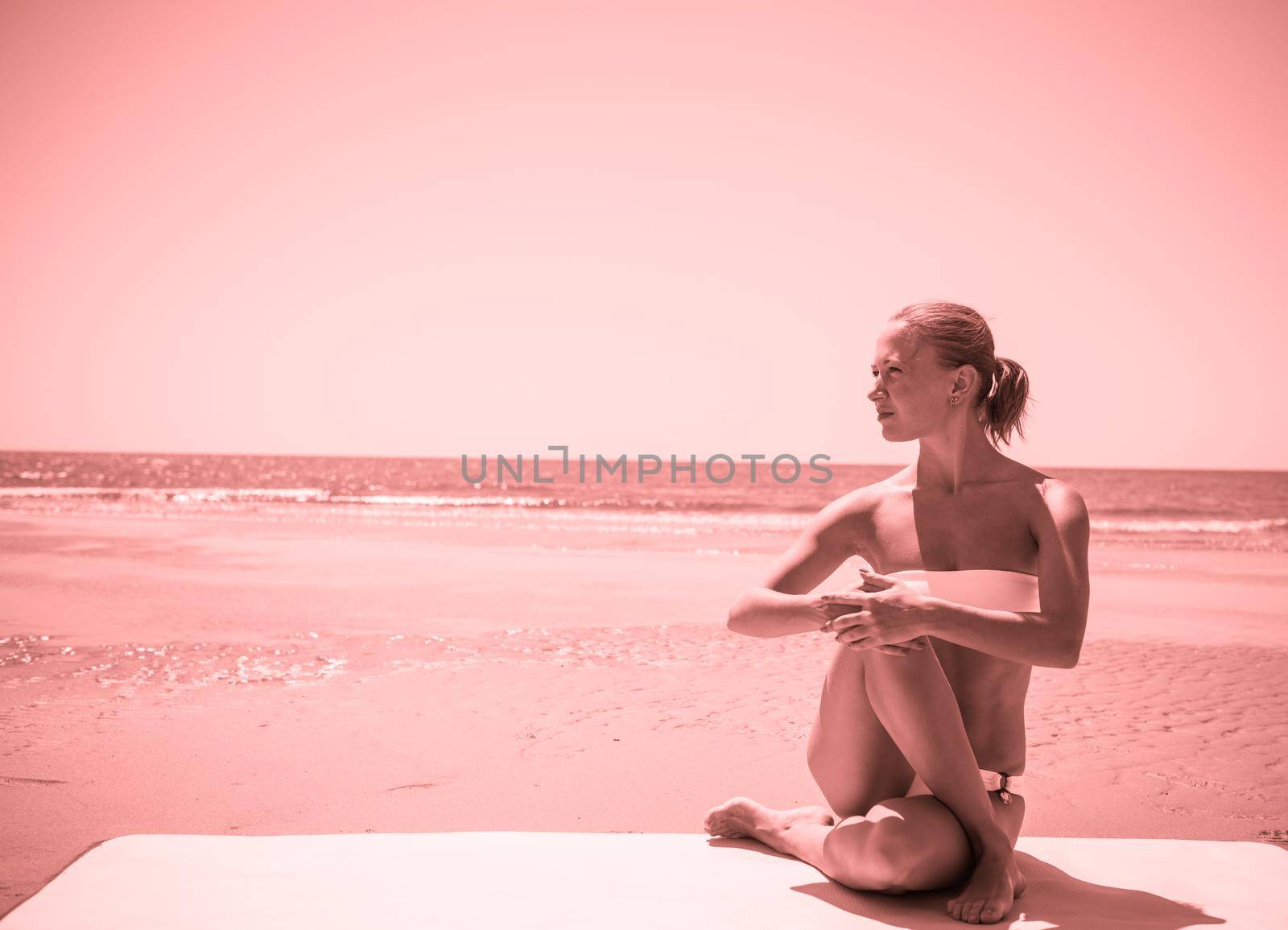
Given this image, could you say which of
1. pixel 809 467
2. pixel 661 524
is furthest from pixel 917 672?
pixel 809 467

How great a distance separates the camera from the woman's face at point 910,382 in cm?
249

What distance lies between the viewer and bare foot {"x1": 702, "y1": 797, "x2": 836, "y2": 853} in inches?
118

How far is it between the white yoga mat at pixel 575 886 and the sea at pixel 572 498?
Result: 1225cm

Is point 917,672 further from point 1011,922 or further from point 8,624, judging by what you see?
point 8,624

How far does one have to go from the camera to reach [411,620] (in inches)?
321

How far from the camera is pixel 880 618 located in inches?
83.9

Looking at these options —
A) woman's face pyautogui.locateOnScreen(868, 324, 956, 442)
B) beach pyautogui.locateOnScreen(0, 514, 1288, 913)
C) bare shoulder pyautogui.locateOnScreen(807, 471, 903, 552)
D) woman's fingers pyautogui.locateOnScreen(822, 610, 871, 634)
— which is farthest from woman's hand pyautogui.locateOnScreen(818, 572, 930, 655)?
beach pyautogui.locateOnScreen(0, 514, 1288, 913)

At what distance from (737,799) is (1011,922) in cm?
96

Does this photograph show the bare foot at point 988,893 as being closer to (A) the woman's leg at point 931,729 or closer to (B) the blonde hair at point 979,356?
(A) the woman's leg at point 931,729

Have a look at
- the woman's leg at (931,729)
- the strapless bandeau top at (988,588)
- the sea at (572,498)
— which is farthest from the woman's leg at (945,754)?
the sea at (572,498)

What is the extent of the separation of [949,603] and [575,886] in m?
1.39

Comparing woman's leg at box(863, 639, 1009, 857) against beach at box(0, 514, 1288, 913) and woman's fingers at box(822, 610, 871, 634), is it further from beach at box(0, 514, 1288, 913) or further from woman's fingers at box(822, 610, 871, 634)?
beach at box(0, 514, 1288, 913)

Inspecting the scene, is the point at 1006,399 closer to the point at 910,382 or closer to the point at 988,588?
the point at 910,382

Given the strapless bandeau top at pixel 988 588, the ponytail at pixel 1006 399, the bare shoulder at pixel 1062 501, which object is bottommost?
the strapless bandeau top at pixel 988 588
